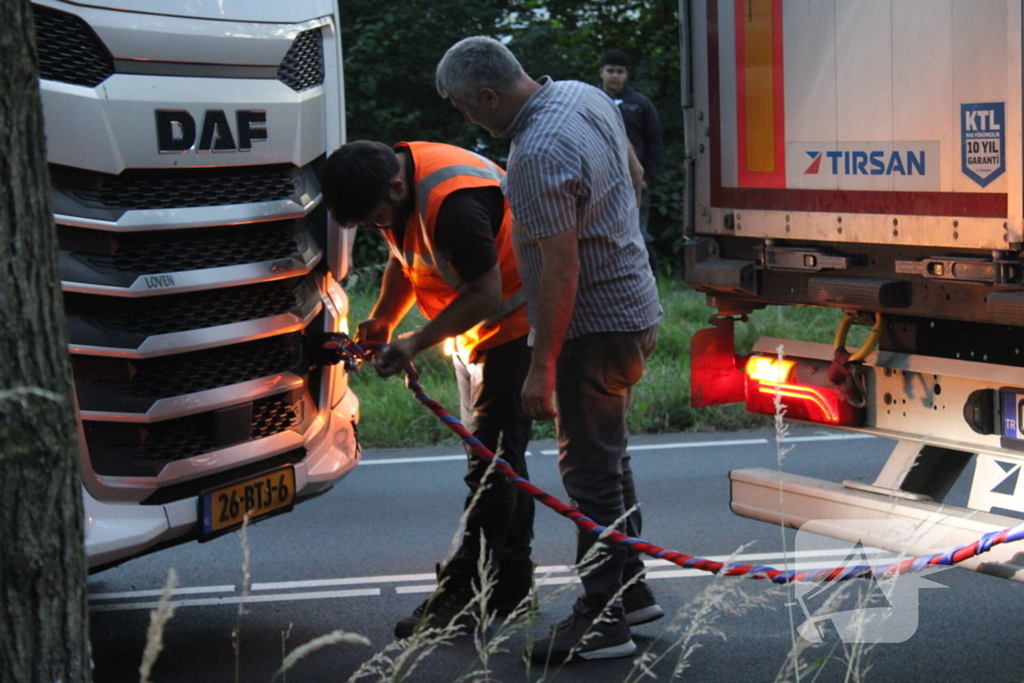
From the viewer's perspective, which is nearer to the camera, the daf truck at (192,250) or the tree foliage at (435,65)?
the daf truck at (192,250)

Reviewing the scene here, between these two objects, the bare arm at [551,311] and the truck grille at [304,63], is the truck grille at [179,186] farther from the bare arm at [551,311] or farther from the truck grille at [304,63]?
the bare arm at [551,311]

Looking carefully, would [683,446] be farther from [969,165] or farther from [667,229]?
[667,229]

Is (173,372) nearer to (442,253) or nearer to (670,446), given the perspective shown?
(442,253)

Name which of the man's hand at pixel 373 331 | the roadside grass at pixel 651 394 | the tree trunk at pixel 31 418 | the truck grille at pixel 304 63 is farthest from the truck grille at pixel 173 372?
the roadside grass at pixel 651 394

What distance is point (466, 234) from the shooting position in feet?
14.2

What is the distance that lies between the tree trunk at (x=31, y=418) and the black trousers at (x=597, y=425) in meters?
2.19

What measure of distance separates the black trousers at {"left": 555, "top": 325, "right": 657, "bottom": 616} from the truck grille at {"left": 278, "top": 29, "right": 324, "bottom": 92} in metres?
1.35

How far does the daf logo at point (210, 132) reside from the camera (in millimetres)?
4195

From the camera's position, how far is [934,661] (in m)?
4.48

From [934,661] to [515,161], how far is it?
86.0 inches

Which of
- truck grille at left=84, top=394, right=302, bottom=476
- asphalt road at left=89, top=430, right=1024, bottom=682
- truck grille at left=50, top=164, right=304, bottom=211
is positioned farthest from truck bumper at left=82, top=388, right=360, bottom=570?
truck grille at left=50, top=164, right=304, bottom=211

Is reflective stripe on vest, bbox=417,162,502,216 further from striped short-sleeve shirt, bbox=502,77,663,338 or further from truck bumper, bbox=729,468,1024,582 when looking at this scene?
truck bumper, bbox=729,468,1024,582

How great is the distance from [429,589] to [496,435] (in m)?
0.96

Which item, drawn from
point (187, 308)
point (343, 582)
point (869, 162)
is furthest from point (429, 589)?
point (869, 162)
